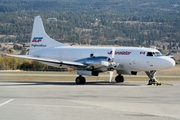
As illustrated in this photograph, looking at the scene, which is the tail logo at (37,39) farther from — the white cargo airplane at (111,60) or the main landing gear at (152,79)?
the main landing gear at (152,79)

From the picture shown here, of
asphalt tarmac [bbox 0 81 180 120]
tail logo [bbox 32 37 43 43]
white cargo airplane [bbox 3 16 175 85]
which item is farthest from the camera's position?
tail logo [bbox 32 37 43 43]

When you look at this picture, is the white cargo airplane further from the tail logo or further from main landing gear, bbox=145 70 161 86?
the tail logo

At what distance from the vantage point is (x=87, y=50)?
43.2 metres

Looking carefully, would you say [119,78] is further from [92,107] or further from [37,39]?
[92,107]

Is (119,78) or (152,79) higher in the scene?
(152,79)

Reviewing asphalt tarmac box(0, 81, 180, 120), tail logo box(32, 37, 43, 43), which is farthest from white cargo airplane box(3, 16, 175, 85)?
asphalt tarmac box(0, 81, 180, 120)

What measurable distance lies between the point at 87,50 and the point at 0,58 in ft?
143

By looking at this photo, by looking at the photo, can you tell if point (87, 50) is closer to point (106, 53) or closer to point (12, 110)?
point (106, 53)

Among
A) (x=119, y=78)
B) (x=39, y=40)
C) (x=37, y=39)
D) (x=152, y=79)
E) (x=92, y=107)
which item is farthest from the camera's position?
(x=37, y=39)

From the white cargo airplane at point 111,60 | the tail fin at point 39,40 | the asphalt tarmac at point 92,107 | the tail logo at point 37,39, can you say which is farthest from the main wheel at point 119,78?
the asphalt tarmac at point 92,107

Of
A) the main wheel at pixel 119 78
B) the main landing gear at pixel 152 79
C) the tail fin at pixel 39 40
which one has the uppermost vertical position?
the tail fin at pixel 39 40

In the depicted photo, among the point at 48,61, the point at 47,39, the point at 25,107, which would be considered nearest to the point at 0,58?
the point at 47,39

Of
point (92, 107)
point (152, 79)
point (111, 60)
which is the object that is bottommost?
point (152, 79)

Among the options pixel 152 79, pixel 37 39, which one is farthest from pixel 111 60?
pixel 37 39
